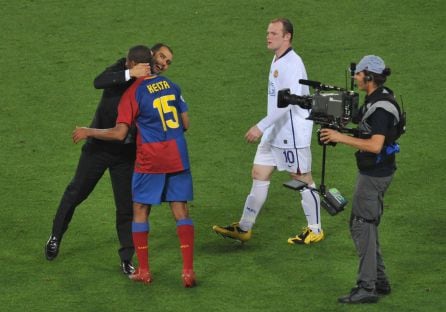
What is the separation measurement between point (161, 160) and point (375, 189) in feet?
6.03

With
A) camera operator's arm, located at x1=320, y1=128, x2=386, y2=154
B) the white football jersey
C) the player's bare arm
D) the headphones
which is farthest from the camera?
the white football jersey

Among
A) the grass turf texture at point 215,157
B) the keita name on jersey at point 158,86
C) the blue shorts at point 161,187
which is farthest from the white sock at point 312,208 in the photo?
the keita name on jersey at point 158,86

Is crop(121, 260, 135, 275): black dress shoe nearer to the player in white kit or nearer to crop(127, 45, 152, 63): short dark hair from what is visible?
the player in white kit

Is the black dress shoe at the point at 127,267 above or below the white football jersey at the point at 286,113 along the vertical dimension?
below

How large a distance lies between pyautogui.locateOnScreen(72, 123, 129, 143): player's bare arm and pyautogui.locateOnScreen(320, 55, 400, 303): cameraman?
1713 millimetres

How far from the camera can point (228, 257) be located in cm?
1220

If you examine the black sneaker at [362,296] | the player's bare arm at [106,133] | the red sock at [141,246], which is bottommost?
the black sneaker at [362,296]

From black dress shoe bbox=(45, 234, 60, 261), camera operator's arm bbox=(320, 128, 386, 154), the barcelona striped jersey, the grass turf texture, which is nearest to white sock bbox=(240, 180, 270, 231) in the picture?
the grass turf texture

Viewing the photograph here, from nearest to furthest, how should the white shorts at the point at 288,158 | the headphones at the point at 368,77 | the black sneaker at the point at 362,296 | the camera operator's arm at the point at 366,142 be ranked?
the camera operator's arm at the point at 366,142
the headphones at the point at 368,77
the black sneaker at the point at 362,296
the white shorts at the point at 288,158

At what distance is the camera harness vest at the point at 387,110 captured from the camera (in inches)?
412

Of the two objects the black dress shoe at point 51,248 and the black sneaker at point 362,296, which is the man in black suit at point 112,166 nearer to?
the black dress shoe at point 51,248

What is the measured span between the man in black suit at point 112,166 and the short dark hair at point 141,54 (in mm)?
292

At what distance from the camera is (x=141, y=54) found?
441 inches

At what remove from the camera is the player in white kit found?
1230 cm
